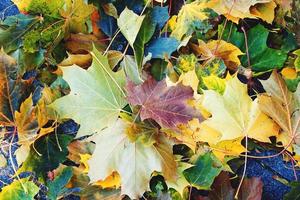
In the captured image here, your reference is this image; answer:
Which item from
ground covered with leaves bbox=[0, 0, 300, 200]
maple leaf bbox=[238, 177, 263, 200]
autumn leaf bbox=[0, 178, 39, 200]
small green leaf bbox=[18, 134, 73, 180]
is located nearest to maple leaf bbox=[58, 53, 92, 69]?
ground covered with leaves bbox=[0, 0, 300, 200]

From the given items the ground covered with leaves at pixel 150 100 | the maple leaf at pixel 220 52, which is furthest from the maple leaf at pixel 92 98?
the maple leaf at pixel 220 52

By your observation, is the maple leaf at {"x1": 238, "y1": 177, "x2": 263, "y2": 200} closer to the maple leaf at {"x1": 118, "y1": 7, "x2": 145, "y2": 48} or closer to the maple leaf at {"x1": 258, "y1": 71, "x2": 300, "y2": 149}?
the maple leaf at {"x1": 258, "y1": 71, "x2": 300, "y2": 149}

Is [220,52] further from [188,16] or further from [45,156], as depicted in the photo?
[45,156]

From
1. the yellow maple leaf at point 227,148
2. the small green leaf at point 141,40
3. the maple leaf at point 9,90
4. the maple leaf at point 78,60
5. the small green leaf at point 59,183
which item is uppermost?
the small green leaf at point 141,40

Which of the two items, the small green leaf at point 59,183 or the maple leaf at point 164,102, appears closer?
the maple leaf at point 164,102

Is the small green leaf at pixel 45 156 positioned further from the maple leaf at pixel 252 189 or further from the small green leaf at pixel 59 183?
the maple leaf at pixel 252 189

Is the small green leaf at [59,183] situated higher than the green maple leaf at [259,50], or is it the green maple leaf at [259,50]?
the green maple leaf at [259,50]

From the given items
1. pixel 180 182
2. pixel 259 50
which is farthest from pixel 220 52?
pixel 180 182

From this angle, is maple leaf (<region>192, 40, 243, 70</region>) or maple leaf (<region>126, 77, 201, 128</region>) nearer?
maple leaf (<region>126, 77, 201, 128</region>)

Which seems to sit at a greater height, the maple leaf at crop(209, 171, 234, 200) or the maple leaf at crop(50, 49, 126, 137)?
the maple leaf at crop(50, 49, 126, 137)
